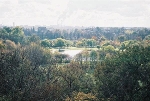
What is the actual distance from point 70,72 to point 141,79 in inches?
501

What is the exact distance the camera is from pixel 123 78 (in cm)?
3762

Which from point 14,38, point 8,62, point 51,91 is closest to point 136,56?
point 51,91

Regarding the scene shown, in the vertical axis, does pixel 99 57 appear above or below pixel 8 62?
below

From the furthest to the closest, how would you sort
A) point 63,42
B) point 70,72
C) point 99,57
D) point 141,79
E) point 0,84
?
point 63,42
point 99,57
point 70,72
point 141,79
point 0,84

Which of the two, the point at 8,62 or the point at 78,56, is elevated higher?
the point at 8,62

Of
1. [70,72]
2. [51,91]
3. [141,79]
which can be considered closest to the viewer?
[51,91]

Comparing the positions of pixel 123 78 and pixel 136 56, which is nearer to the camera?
pixel 123 78

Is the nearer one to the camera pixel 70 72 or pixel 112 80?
pixel 112 80

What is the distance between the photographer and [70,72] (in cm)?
4459

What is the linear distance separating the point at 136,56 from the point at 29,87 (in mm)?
18244

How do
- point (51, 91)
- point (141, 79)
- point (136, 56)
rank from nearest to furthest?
point (51, 91), point (141, 79), point (136, 56)

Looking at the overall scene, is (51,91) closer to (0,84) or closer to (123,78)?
(0,84)

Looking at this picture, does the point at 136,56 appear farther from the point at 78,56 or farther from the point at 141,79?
the point at 78,56

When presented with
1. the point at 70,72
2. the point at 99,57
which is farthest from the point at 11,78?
the point at 99,57
